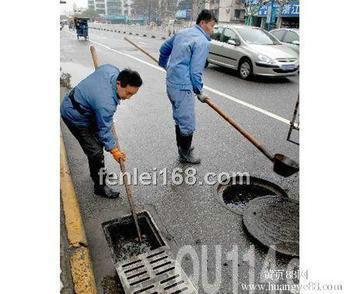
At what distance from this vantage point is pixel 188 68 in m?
4.01

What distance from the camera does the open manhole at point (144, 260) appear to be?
2344mm

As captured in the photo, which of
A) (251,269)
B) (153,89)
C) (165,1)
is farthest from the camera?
(165,1)

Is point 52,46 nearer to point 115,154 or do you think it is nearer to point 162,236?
point 115,154

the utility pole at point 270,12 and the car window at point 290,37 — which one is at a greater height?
the utility pole at point 270,12

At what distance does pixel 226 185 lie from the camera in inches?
154

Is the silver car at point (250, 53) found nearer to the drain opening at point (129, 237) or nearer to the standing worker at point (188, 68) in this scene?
the standing worker at point (188, 68)

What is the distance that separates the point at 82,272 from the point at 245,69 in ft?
27.5

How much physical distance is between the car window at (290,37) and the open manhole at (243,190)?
8547 millimetres

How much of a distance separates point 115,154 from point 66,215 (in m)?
0.77

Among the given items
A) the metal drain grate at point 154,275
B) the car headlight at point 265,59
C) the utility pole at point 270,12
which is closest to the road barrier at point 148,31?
the utility pole at point 270,12

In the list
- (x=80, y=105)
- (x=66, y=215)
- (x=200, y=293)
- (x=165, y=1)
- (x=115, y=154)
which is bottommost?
(x=200, y=293)

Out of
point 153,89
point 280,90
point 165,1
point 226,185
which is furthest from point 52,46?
point 165,1

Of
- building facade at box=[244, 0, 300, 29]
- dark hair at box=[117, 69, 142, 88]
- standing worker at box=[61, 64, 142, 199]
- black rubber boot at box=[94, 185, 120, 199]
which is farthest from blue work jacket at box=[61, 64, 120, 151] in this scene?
building facade at box=[244, 0, 300, 29]

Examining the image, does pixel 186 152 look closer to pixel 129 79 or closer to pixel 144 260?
pixel 129 79
